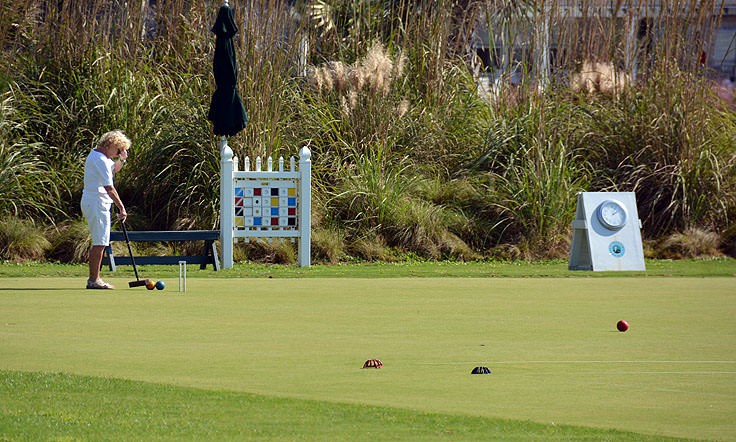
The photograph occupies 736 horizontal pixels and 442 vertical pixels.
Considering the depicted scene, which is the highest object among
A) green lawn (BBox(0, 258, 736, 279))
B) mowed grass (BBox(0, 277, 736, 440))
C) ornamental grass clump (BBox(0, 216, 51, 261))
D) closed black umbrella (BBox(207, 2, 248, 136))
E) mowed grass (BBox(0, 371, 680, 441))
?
closed black umbrella (BBox(207, 2, 248, 136))

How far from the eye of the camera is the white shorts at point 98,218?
37.9 ft

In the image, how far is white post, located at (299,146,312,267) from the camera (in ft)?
48.9

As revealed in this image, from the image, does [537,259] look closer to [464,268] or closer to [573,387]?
[464,268]

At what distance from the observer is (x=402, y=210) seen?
16.0 m

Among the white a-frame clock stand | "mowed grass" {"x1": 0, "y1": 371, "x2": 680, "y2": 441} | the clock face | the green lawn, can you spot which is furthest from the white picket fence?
"mowed grass" {"x1": 0, "y1": 371, "x2": 680, "y2": 441}

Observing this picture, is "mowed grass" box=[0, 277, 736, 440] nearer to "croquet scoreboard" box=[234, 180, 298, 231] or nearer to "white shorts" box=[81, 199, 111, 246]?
"white shorts" box=[81, 199, 111, 246]

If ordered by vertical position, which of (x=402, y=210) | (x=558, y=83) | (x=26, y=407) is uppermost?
(x=558, y=83)

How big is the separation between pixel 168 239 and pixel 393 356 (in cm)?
704

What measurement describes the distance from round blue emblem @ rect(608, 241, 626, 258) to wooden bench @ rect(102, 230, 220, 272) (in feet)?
16.7

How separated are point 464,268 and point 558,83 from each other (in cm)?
530

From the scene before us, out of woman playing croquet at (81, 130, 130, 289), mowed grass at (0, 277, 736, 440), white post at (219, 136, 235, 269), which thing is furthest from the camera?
white post at (219, 136, 235, 269)

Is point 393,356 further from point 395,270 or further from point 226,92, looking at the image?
point 226,92

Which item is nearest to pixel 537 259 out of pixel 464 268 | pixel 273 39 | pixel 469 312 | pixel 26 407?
pixel 464 268

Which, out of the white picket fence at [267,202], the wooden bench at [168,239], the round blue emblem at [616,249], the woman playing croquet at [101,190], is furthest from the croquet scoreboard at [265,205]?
the round blue emblem at [616,249]
